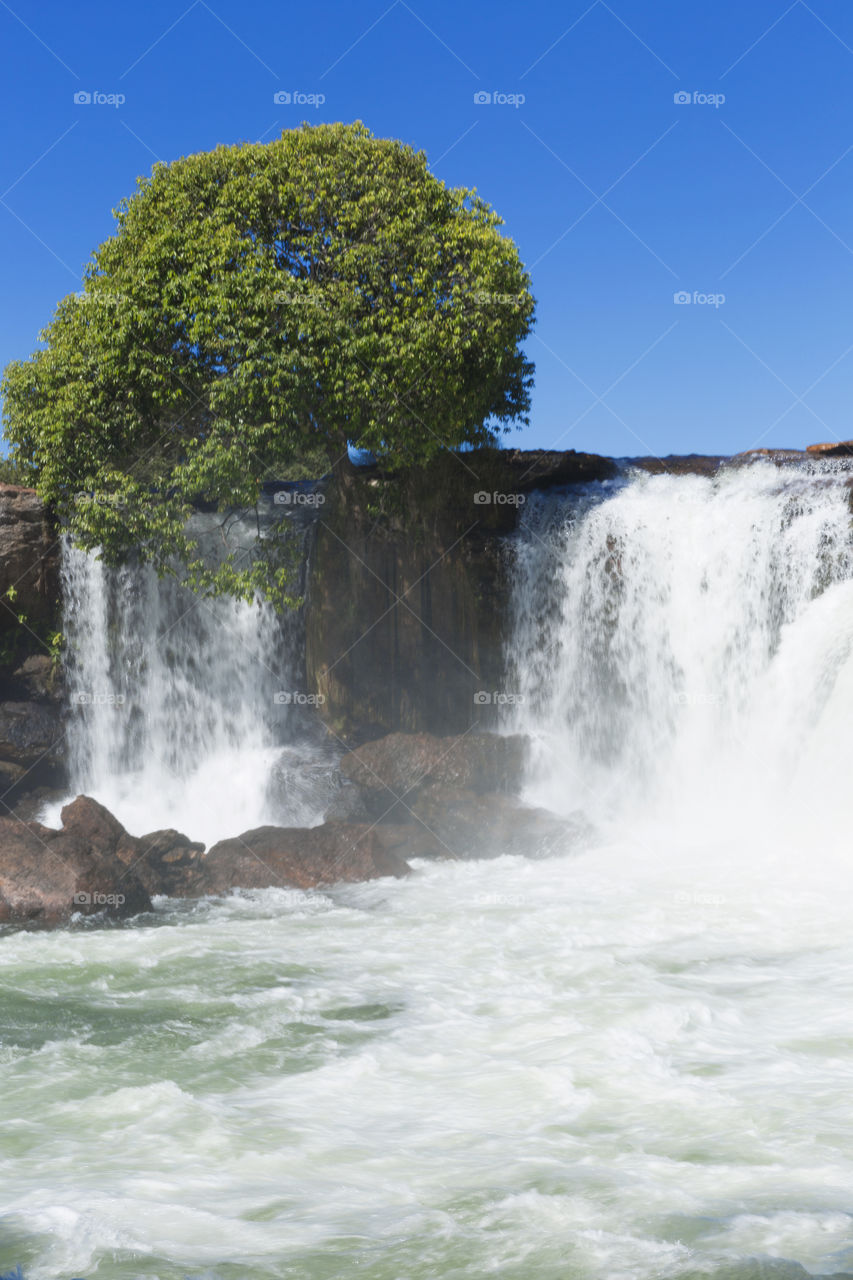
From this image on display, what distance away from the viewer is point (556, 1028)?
10648 mm

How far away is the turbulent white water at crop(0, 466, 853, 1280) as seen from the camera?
690 cm

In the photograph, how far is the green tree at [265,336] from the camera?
75.6 feet

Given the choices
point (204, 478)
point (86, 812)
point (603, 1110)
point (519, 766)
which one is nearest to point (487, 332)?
point (204, 478)

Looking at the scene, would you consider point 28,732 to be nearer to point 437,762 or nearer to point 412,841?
point 437,762

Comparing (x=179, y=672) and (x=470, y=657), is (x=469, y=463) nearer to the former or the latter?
(x=470, y=657)

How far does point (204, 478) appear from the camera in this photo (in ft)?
75.9
